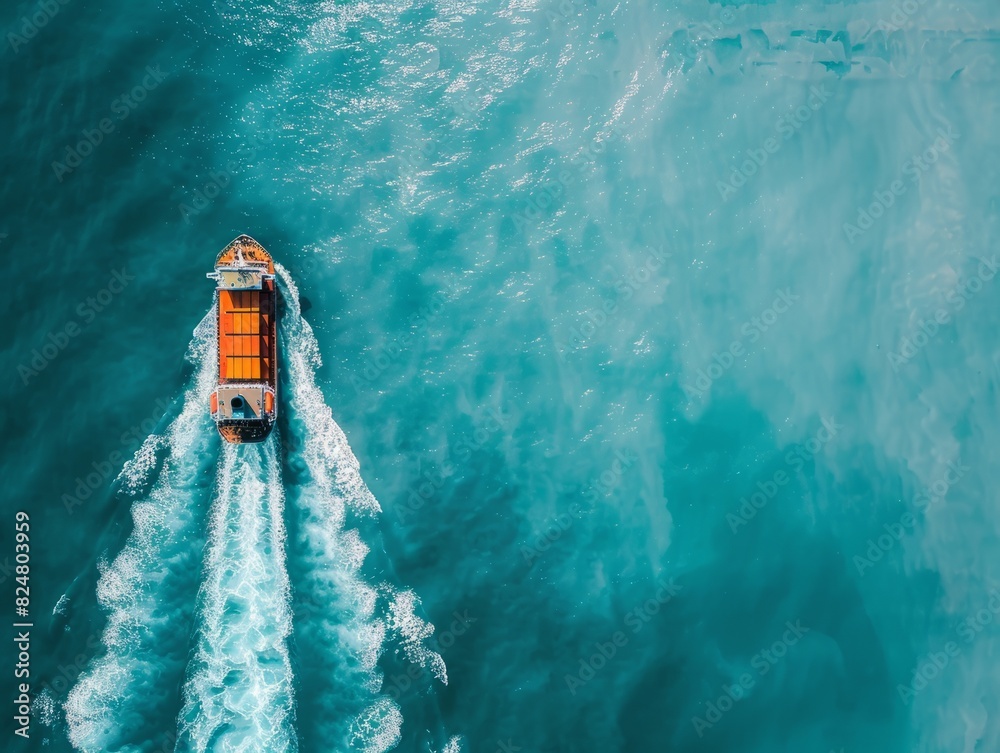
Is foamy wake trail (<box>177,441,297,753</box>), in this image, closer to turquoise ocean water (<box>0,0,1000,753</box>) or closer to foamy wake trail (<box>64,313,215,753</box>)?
turquoise ocean water (<box>0,0,1000,753</box>)

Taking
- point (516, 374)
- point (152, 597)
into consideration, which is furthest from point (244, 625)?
point (516, 374)

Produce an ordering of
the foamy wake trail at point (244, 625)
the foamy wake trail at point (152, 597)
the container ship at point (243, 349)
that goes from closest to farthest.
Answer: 1. the container ship at point (243, 349)
2. the foamy wake trail at point (152, 597)
3. the foamy wake trail at point (244, 625)

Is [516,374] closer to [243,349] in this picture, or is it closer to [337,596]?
[243,349]

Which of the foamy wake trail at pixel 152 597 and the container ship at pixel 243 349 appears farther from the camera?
the foamy wake trail at pixel 152 597

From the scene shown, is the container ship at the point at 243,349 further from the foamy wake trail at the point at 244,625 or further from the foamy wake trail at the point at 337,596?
the foamy wake trail at the point at 244,625

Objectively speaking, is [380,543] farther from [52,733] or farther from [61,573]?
[52,733]

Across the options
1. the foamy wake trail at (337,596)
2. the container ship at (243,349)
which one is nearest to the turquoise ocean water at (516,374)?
the foamy wake trail at (337,596)

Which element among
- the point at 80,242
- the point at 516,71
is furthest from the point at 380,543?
the point at 516,71
